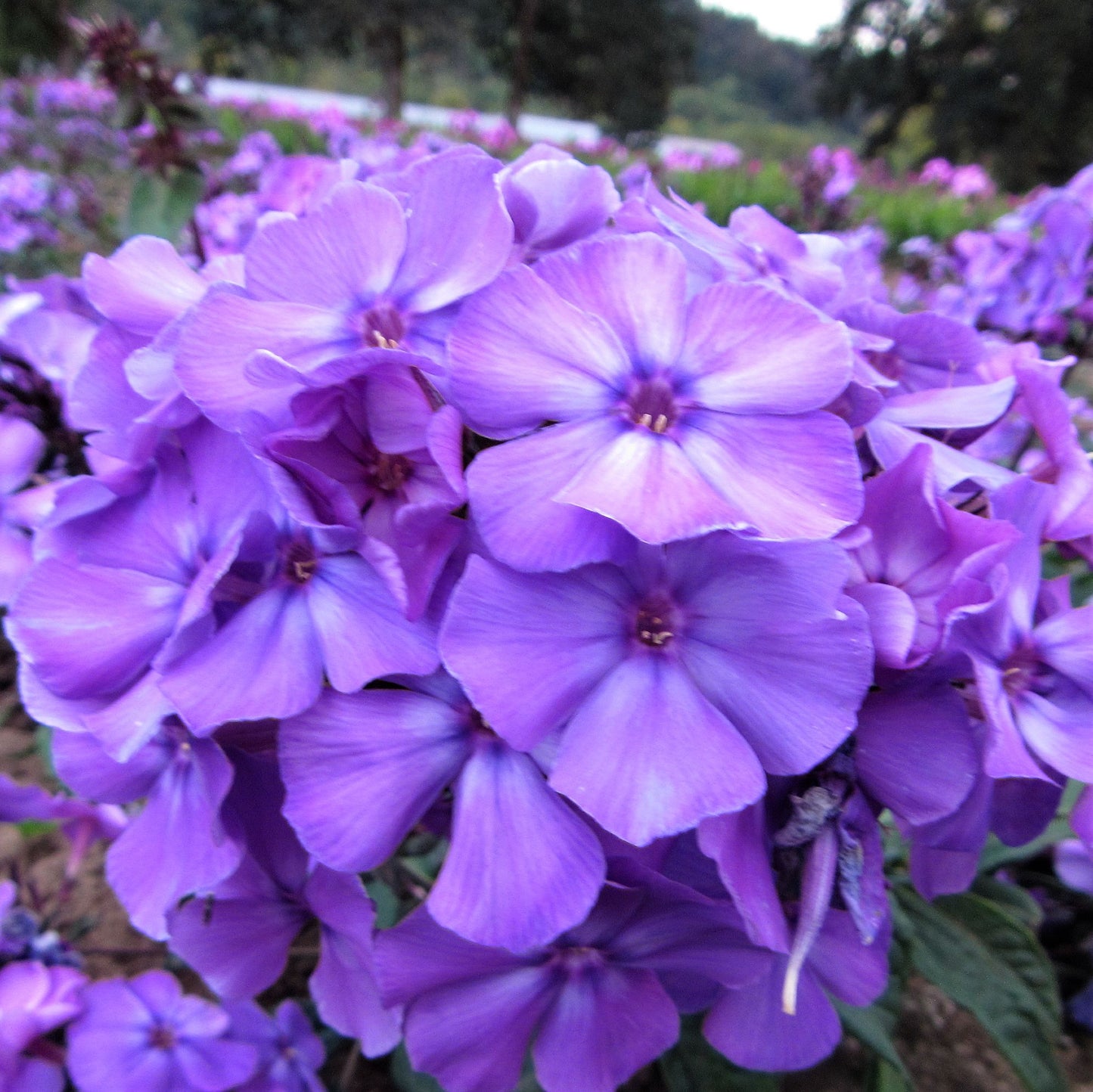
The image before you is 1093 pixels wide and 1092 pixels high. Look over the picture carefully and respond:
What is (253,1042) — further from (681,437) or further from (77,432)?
(681,437)

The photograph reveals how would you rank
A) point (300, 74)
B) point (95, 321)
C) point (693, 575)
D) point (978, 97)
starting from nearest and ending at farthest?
point (693, 575) → point (95, 321) → point (978, 97) → point (300, 74)

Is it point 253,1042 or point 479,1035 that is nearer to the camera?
point 479,1035

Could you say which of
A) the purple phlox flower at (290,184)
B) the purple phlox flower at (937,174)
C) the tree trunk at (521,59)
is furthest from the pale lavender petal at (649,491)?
the tree trunk at (521,59)

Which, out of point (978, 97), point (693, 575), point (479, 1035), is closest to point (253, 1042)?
point (479, 1035)

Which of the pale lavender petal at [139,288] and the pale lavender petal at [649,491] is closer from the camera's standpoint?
the pale lavender petal at [649,491]

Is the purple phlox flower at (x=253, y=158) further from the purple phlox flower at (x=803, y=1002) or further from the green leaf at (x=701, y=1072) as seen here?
the purple phlox flower at (x=803, y=1002)
